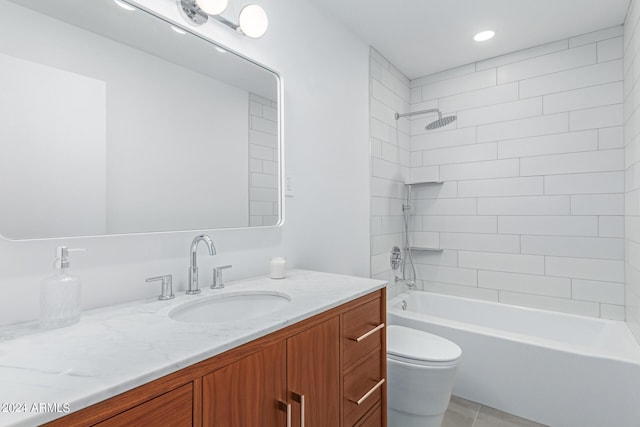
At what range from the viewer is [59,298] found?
2.71ft

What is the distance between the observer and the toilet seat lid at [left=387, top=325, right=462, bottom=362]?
5.42 feet

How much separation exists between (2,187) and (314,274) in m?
1.14

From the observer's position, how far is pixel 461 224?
2822mm

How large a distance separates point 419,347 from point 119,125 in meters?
1.75

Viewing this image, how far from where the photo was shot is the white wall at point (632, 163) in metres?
1.81

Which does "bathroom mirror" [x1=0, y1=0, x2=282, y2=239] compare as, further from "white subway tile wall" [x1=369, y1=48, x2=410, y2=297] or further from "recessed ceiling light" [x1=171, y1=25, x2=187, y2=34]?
"white subway tile wall" [x1=369, y1=48, x2=410, y2=297]

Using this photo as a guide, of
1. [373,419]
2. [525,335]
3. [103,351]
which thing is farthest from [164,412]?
[525,335]

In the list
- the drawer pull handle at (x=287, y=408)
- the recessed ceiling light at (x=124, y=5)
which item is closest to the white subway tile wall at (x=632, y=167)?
the drawer pull handle at (x=287, y=408)

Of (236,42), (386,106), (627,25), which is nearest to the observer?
(236,42)

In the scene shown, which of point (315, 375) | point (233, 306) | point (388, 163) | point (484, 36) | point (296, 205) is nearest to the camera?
point (315, 375)

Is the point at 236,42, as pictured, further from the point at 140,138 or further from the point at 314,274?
the point at 314,274

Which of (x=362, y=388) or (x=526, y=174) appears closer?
(x=362, y=388)

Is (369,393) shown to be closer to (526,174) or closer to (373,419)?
(373,419)

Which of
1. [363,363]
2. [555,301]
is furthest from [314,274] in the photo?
[555,301]
